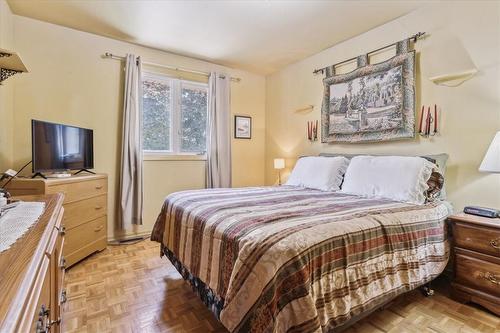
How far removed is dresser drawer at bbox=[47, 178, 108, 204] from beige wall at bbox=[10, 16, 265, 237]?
40cm

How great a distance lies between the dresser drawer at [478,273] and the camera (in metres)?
1.74

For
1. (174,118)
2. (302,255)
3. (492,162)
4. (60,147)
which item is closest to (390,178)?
(492,162)

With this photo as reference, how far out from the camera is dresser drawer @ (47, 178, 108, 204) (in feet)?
7.35

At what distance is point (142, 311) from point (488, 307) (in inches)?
91.1

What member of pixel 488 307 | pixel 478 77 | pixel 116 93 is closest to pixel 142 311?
pixel 488 307

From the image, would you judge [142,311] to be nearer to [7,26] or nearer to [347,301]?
[347,301]

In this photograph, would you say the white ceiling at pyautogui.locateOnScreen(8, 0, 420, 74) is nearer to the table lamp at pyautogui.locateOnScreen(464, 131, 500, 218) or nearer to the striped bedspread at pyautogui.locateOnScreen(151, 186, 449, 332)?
the table lamp at pyautogui.locateOnScreen(464, 131, 500, 218)

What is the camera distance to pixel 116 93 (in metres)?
3.25

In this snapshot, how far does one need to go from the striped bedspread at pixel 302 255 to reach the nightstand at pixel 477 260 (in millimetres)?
94

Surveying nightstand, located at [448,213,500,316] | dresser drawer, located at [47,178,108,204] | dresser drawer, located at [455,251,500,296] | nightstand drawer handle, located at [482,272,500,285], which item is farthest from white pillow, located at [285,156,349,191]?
dresser drawer, located at [47,178,108,204]

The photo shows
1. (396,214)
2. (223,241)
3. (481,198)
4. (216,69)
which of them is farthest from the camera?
(216,69)

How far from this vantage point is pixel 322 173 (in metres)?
2.83

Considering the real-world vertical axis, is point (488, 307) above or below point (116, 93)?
below

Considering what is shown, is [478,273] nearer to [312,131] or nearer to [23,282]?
[312,131]
